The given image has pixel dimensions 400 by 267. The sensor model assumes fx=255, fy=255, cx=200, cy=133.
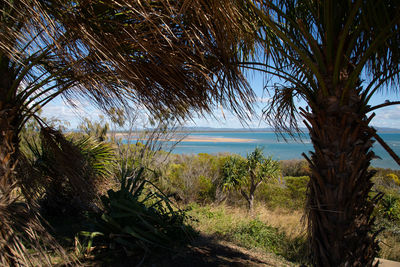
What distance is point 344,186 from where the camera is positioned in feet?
7.11

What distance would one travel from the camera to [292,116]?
3.88 meters

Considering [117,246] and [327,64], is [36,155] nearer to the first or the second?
[117,246]

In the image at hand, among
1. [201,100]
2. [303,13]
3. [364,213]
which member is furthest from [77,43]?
[364,213]

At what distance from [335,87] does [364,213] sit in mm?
1123

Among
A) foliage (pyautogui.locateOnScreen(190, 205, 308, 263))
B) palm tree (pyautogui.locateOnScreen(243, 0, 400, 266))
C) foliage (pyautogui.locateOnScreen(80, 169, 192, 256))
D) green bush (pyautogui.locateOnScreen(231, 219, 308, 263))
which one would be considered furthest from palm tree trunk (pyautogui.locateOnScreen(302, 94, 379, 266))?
green bush (pyautogui.locateOnScreen(231, 219, 308, 263))

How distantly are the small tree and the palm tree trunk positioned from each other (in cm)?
1085

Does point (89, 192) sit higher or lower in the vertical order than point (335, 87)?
lower

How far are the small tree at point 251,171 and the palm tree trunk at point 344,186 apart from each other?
10.9 metres

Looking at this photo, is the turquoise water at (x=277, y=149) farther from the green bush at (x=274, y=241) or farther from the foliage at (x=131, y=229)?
the green bush at (x=274, y=241)

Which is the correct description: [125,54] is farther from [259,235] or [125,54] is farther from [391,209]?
[391,209]

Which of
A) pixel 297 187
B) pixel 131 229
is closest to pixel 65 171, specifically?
pixel 131 229

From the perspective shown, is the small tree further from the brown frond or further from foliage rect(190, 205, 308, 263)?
the brown frond

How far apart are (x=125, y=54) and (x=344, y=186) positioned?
2042 mm

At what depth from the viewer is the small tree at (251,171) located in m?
12.9
